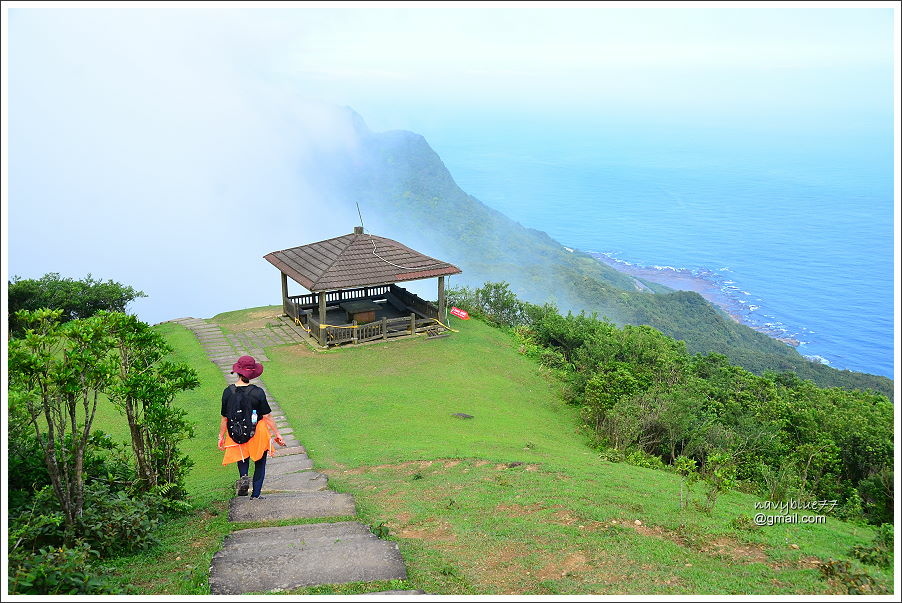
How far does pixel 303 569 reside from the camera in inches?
187

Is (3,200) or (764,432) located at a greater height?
(3,200)

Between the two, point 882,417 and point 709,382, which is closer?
point 882,417

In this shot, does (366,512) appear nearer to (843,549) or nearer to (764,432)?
(843,549)

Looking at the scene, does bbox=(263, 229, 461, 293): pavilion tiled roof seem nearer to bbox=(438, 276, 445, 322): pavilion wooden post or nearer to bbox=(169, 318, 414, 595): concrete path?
bbox=(438, 276, 445, 322): pavilion wooden post

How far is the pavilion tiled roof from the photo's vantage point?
15.7 meters

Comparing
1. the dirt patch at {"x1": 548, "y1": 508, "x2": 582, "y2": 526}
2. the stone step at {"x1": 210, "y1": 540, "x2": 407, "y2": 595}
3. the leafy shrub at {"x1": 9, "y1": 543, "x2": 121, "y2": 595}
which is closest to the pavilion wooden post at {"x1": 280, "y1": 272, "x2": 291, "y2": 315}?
the dirt patch at {"x1": 548, "y1": 508, "x2": 582, "y2": 526}

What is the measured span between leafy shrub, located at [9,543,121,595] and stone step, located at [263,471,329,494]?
2840 mm

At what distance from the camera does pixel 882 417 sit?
13.3 metres

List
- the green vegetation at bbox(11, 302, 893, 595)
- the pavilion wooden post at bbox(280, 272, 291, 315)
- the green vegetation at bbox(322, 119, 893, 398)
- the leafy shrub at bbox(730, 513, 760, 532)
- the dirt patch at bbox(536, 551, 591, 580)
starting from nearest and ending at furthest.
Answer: the green vegetation at bbox(11, 302, 893, 595) → the dirt patch at bbox(536, 551, 591, 580) → the leafy shrub at bbox(730, 513, 760, 532) → the pavilion wooden post at bbox(280, 272, 291, 315) → the green vegetation at bbox(322, 119, 893, 398)

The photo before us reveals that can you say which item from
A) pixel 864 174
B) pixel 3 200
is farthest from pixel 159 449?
pixel 864 174

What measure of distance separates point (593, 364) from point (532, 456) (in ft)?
22.8

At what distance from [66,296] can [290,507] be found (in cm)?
1395

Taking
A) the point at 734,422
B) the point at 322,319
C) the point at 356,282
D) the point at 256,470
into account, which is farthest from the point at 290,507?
the point at 734,422

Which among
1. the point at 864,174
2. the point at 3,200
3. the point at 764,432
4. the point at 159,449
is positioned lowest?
the point at 764,432
